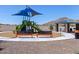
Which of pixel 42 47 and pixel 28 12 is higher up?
pixel 28 12

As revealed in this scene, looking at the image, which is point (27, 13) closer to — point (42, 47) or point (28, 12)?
point (28, 12)

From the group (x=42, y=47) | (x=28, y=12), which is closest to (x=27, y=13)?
(x=28, y=12)

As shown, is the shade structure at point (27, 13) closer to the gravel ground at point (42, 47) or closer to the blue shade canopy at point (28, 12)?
the blue shade canopy at point (28, 12)

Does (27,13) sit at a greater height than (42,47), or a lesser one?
greater

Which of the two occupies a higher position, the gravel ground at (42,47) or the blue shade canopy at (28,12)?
the blue shade canopy at (28,12)

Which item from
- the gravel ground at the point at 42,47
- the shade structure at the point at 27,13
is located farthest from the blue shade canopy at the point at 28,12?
the gravel ground at the point at 42,47

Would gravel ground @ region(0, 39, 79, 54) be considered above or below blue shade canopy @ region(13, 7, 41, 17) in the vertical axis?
below

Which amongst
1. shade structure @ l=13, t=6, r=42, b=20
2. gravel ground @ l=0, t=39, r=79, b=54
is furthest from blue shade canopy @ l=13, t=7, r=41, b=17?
gravel ground @ l=0, t=39, r=79, b=54

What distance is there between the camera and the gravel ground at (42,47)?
24.0 m

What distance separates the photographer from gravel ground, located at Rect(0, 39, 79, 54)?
78.7ft

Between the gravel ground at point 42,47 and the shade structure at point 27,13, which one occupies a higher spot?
the shade structure at point 27,13

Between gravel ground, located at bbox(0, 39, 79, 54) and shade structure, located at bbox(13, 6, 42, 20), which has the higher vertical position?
shade structure, located at bbox(13, 6, 42, 20)

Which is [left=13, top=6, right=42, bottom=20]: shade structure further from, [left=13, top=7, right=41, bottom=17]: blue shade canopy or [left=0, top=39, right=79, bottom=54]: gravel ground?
[left=0, top=39, right=79, bottom=54]: gravel ground

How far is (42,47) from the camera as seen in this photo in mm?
24094
